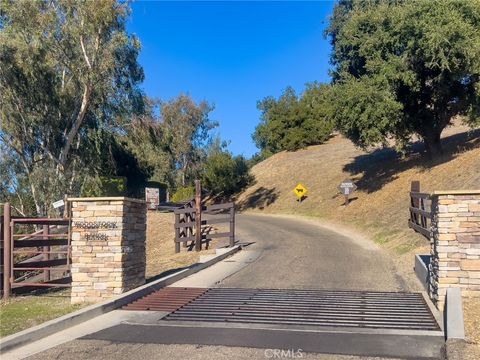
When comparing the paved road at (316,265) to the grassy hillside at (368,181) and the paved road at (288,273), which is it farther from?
the grassy hillside at (368,181)

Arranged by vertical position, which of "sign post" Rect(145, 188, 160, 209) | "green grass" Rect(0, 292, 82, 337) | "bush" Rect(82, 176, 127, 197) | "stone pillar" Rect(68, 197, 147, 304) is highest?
"bush" Rect(82, 176, 127, 197)

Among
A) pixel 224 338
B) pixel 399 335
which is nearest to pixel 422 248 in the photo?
pixel 399 335

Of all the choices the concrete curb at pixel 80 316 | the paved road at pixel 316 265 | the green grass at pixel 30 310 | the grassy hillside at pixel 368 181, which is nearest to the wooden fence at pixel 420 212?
the grassy hillside at pixel 368 181

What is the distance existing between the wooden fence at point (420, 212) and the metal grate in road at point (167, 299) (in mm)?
6789

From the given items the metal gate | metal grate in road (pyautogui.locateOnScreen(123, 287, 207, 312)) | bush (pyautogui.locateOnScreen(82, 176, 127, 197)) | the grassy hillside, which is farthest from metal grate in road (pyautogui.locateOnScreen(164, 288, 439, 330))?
bush (pyautogui.locateOnScreen(82, 176, 127, 197))

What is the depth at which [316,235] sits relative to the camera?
20.2 m

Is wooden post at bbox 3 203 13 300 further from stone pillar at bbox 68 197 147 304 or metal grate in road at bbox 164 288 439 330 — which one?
metal grate in road at bbox 164 288 439 330

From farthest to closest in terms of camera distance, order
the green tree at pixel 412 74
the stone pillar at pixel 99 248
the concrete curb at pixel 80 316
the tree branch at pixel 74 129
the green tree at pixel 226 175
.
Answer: the green tree at pixel 226 175 → the tree branch at pixel 74 129 → the green tree at pixel 412 74 → the stone pillar at pixel 99 248 → the concrete curb at pixel 80 316

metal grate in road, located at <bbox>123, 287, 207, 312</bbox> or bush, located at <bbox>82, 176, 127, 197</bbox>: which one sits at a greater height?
bush, located at <bbox>82, 176, 127, 197</bbox>

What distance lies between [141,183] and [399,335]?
44435 mm

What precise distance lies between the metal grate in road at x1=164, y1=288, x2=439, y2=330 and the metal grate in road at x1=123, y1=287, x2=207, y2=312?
0.49 ft

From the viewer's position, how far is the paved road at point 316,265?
35.1 feet

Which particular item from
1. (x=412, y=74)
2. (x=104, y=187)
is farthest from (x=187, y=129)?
(x=412, y=74)

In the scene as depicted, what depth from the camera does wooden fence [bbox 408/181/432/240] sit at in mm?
14387
